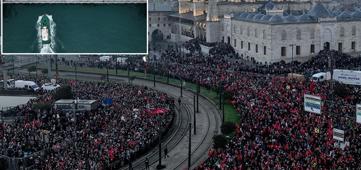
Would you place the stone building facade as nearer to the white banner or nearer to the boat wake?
the boat wake

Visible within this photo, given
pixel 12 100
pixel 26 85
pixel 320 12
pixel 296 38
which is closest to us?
pixel 12 100

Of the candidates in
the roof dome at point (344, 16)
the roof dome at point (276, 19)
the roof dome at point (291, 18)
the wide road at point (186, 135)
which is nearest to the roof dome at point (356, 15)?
the roof dome at point (344, 16)

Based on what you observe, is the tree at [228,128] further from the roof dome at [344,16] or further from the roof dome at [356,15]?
the roof dome at [356,15]

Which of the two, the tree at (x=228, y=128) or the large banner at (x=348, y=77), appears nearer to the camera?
the tree at (x=228, y=128)

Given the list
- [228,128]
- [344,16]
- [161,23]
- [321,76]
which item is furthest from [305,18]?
[161,23]

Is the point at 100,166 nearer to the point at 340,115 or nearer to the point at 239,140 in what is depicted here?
the point at 239,140

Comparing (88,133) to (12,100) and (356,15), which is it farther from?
(356,15)

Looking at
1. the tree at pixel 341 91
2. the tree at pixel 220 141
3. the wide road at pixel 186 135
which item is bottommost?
the wide road at pixel 186 135

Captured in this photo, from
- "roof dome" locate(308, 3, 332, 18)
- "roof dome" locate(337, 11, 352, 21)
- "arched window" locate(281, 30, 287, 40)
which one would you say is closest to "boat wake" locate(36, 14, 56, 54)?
"arched window" locate(281, 30, 287, 40)
